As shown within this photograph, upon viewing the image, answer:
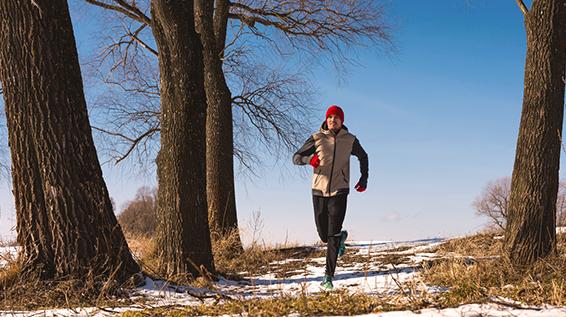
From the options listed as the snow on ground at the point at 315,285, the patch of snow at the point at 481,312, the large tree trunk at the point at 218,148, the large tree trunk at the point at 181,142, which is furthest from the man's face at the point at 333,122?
the large tree trunk at the point at 218,148

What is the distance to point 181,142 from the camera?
681 cm

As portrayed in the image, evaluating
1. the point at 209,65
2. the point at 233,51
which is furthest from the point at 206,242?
the point at 233,51

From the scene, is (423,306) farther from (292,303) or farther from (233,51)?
(233,51)

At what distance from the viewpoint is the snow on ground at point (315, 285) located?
141 inches

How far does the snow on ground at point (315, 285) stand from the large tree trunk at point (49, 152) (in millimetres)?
719

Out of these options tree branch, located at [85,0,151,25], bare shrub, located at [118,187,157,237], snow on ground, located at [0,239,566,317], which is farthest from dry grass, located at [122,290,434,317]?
bare shrub, located at [118,187,157,237]

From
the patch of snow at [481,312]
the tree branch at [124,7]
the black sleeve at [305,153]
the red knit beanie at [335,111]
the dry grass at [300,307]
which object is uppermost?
the tree branch at [124,7]

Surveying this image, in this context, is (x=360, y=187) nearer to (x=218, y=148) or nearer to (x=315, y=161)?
(x=315, y=161)

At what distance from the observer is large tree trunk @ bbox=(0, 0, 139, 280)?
17.8 ft

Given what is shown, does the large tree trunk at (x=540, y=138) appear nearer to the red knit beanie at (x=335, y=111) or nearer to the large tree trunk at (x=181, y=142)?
the red knit beanie at (x=335, y=111)

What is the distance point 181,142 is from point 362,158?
2.33 m

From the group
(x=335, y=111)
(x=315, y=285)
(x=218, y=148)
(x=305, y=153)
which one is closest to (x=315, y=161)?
(x=305, y=153)

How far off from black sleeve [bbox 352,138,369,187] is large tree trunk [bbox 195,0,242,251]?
13.9 feet

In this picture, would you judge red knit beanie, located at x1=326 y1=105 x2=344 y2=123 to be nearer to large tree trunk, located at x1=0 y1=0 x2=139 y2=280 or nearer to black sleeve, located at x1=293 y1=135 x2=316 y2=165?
black sleeve, located at x1=293 y1=135 x2=316 y2=165
